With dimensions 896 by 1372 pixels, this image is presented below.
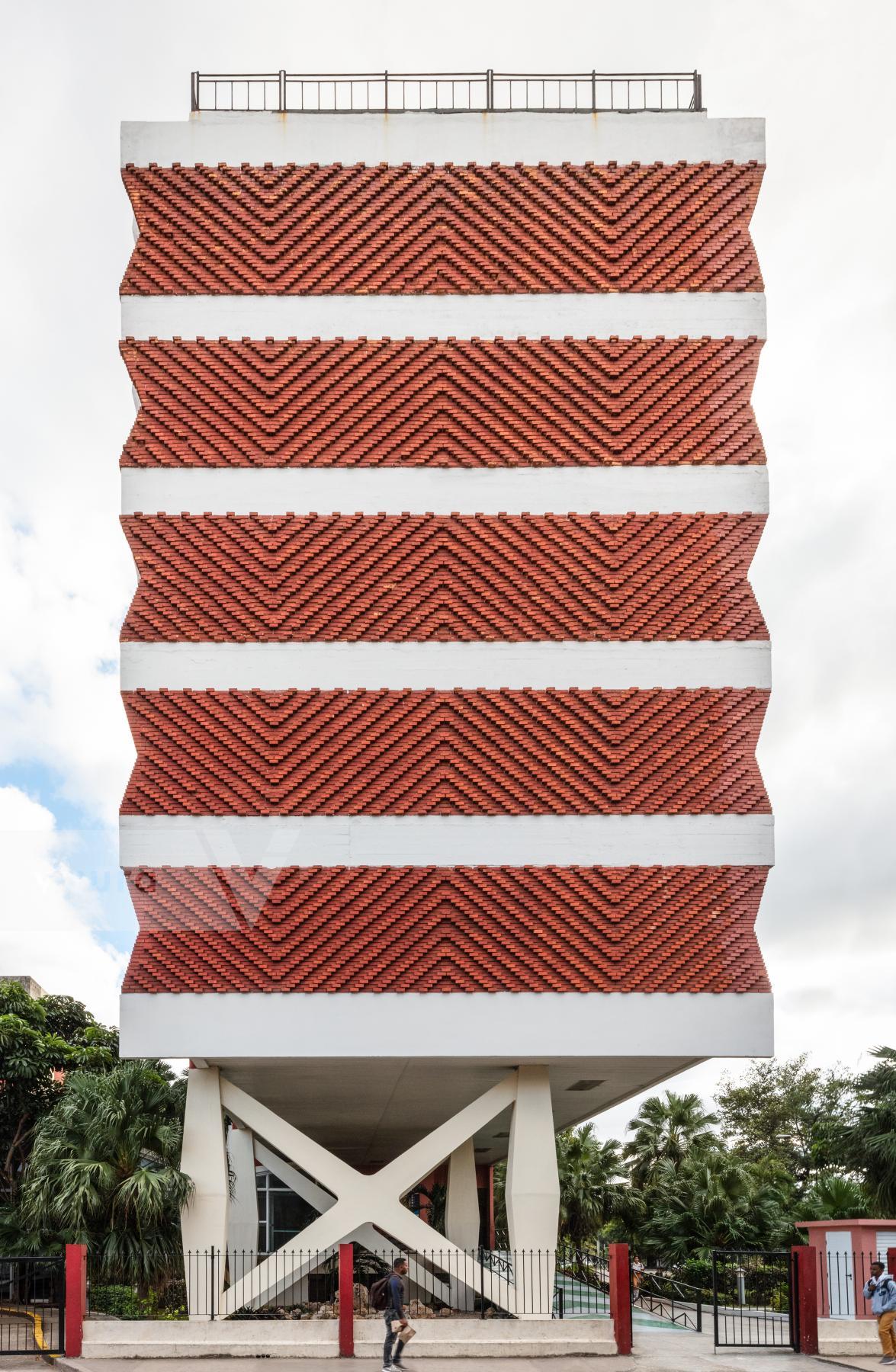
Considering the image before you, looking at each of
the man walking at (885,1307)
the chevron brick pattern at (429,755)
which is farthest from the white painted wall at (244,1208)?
the man walking at (885,1307)

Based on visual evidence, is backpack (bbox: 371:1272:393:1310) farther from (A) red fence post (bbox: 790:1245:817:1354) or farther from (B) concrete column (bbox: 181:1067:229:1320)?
(A) red fence post (bbox: 790:1245:817:1354)

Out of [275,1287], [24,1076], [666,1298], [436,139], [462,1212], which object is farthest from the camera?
[24,1076]

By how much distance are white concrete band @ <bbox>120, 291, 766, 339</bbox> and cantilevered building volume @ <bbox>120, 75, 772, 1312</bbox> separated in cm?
6

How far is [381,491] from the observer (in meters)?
26.7

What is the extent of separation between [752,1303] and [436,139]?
26.6 metres

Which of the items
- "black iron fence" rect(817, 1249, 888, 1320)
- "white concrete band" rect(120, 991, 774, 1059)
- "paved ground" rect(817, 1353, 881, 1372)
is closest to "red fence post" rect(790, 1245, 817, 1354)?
"paved ground" rect(817, 1353, 881, 1372)

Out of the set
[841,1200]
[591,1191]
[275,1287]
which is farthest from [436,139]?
[591,1191]

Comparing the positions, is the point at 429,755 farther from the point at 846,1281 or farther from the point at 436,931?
the point at 846,1281

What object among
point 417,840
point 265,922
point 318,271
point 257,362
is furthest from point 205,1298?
point 318,271

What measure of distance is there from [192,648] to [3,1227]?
13017 millimetres

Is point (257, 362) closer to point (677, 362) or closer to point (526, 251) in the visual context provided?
point (526, 251)

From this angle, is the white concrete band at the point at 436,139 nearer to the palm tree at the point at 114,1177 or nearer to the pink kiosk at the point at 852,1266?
the palm tree at the point at 114,1177

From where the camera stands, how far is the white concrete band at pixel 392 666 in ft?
85.4

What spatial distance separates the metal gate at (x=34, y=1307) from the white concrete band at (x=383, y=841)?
6.93m
